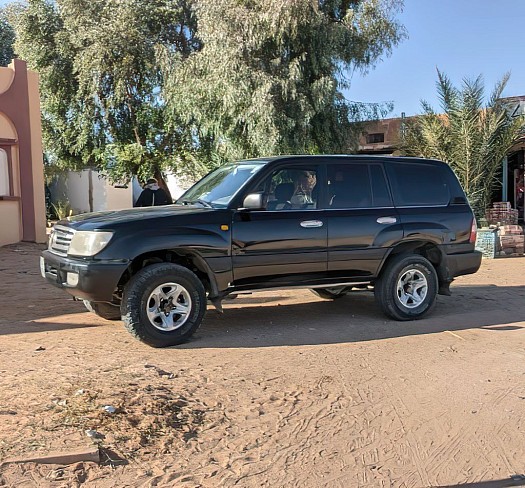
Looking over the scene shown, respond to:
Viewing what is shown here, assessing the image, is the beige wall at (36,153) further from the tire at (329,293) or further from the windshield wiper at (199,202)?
the windshield wiper at (199,202)

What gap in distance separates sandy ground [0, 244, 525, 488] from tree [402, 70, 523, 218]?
828 centimetres

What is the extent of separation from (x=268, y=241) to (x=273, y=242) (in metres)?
0.06

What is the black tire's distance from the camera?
7.26 meters

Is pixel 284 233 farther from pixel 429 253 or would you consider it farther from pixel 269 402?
pixel 269 402

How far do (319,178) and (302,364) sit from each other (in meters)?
2.40

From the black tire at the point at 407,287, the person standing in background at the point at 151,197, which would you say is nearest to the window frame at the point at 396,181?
the black tire at the point at 407,287

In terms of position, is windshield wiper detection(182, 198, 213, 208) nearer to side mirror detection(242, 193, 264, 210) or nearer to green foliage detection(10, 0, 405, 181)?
side mirror detection(242, 193, 264, 210)

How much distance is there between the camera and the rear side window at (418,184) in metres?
7.42

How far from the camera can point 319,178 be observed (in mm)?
6977

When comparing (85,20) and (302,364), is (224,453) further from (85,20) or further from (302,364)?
(85,20)

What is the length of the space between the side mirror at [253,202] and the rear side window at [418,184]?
1986 mm

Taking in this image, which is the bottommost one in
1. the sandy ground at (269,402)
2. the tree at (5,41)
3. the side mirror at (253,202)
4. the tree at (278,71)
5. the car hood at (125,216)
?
the sandy ground at (269,402)

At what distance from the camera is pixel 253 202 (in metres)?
6.24

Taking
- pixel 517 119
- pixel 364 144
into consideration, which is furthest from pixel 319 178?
pixel 364 144
